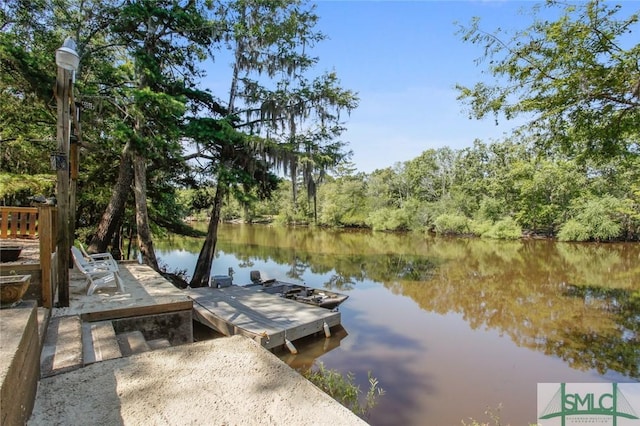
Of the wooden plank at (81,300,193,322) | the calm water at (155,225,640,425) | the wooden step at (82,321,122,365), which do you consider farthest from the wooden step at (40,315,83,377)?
the calm water at (155,225,640,425)

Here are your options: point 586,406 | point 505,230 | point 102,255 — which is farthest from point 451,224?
point 102,255

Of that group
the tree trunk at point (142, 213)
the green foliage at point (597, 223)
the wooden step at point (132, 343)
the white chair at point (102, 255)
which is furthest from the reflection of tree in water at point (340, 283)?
the green foliage at point (597, 223)

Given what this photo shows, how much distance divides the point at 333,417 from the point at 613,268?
18.1 meters

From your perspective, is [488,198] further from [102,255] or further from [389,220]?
[102,255]

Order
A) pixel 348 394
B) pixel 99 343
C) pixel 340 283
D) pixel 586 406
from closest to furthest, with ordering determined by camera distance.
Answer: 1. pixel 99 343
2. pixel 586 406
3. pixel 348 394
4. pixel 340 283

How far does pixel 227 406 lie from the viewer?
1.98 meters

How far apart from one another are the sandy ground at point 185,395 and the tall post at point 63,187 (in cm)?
201

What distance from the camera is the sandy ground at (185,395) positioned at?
1840mm

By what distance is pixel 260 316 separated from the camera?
650 cm

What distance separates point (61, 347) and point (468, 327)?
7.70 m

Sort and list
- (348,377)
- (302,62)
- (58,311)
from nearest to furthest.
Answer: (58,311), (348,377), (302,62)

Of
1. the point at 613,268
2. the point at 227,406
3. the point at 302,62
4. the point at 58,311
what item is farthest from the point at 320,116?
the point at 613,268

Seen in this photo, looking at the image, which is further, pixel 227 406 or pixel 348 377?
pixel 348 377

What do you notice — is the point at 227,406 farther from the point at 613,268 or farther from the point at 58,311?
the point at 613,268
